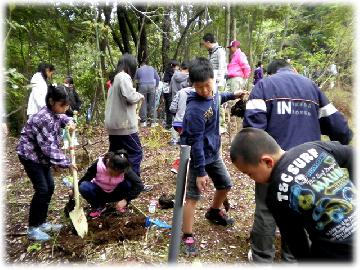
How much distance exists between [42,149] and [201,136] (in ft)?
5.88

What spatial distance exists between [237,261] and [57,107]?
2557 mm

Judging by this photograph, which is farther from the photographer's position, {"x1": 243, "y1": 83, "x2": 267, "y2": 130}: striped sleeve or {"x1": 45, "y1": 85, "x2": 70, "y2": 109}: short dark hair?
{"x1": 45, "y1": 85, "x2": 70, "y2": 109}: short dark hair

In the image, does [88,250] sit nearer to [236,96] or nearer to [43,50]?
[236,96]

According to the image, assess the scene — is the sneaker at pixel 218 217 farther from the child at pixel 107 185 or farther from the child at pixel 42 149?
the child at pixel 42 149

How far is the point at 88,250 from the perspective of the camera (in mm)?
3561

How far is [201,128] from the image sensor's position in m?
3.17

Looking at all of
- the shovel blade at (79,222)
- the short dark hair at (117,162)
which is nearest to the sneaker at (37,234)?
the shovel blade at (79,222)

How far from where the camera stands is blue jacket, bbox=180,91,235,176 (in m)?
3.15

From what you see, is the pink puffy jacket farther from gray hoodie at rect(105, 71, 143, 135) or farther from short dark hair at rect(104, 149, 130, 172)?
short dark hair at rect(104, 149, 130, 172)

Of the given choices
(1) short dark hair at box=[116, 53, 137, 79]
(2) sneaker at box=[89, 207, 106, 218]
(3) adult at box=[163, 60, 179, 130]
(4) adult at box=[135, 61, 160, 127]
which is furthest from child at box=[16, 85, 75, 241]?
(3) adult at box=[163, 60, 179, 130]

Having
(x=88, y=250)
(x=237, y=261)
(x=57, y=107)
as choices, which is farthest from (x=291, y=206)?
(x=57, y=107)

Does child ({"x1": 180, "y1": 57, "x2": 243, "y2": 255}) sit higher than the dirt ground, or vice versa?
child ({"x1": 180, "y1": 57, "x2": 243, "y2": 255})

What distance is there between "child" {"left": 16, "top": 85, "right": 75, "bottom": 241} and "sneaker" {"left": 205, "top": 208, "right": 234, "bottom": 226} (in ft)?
5.79

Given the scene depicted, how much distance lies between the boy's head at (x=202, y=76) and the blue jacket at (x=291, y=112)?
450 millimetres
